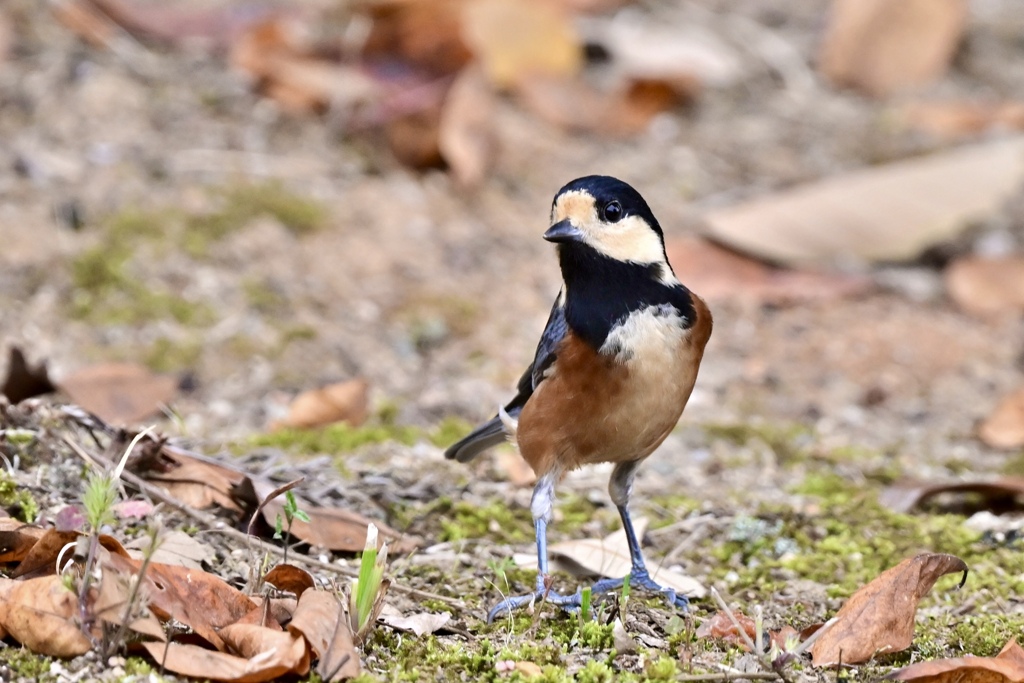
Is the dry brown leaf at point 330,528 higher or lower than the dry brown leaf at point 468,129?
lower

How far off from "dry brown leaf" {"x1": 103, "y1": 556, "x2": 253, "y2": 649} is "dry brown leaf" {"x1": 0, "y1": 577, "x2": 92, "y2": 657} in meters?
0.14

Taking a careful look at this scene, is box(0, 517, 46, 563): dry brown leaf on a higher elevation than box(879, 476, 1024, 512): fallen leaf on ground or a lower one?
lower

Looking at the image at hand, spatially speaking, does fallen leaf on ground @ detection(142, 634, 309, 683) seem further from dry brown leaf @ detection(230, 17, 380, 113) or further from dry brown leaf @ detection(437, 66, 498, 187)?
dry brown leaf @ detection(230, 17, 380, 113)

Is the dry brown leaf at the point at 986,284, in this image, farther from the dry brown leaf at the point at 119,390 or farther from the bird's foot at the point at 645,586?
the dry brown leaf at the point at 119,390

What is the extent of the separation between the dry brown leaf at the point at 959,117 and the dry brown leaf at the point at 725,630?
583 centimetres

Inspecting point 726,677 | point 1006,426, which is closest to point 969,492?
point 1006,426

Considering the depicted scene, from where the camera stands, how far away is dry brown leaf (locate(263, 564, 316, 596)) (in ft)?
10.8

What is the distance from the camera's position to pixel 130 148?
7461 mm

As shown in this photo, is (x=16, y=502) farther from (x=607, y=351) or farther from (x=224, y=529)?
(x=607, y=351)

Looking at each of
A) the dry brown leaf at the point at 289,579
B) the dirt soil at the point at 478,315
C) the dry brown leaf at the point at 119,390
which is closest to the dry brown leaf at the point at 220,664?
the dry brown leaf at the point at 289,579

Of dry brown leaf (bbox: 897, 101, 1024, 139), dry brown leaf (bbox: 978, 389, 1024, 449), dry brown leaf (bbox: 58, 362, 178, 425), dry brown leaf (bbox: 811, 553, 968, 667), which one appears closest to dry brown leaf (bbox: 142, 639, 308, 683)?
dry brown leaf (bbox: 811, 553, 968, 667)

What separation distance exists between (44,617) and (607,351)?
1.65 m

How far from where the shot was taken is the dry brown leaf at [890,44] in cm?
910

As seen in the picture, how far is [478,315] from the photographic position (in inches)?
273
